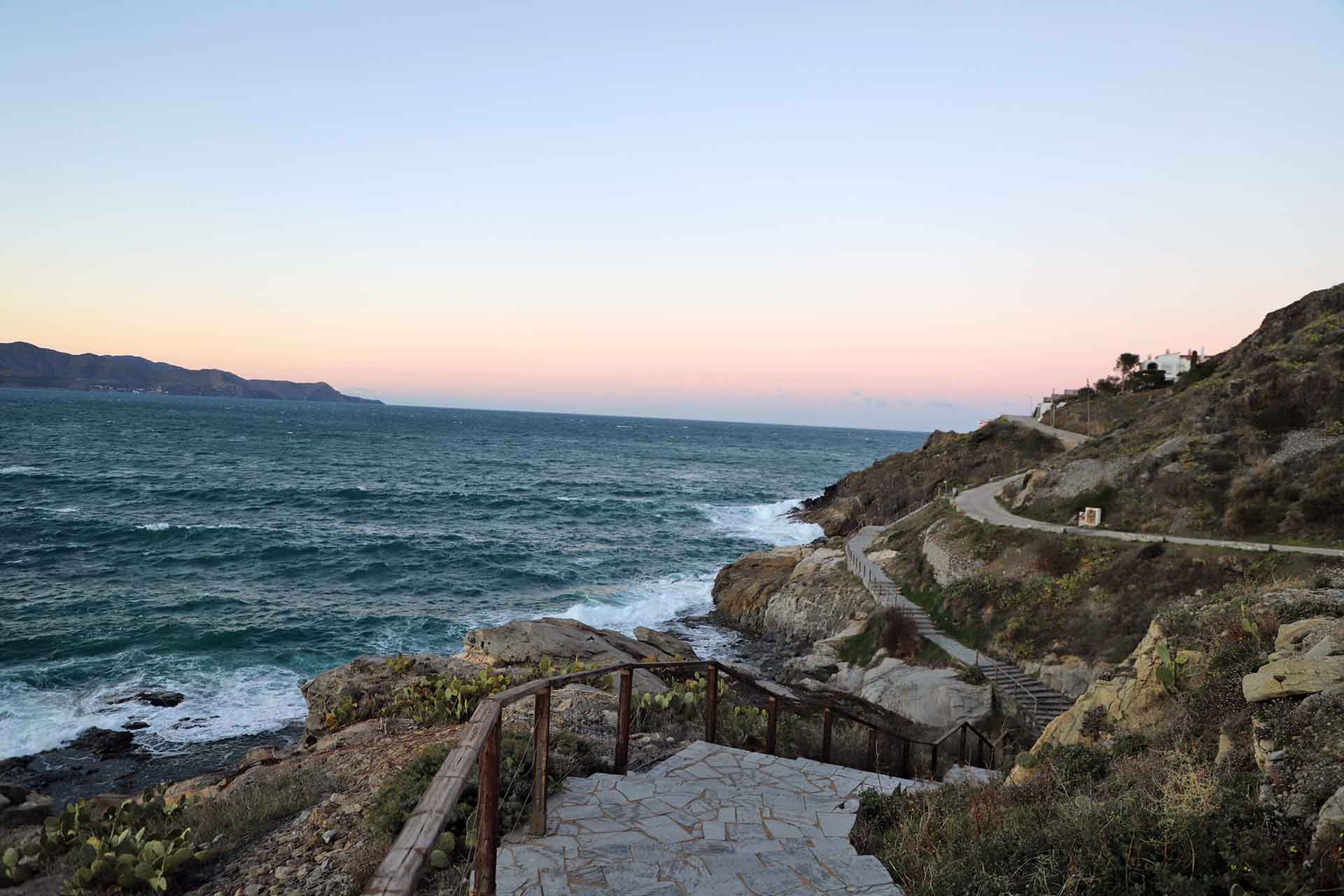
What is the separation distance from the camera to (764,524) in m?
65.1

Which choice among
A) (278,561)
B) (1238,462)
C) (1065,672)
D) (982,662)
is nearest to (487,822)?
(1065,672)

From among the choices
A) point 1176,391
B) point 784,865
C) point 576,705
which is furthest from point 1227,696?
point 1176,391

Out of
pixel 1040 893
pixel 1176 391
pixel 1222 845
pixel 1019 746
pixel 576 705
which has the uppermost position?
pixel 1176 391

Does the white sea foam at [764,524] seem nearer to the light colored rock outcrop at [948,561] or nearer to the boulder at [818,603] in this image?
the boulder at [818,603]

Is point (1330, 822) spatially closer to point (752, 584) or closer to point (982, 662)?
point (982, 662)

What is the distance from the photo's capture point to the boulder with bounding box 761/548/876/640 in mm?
32000

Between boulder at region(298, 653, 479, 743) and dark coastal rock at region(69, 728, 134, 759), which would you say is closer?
boulder at region(298, 653, 479, 743)

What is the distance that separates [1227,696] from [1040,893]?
13.2ft

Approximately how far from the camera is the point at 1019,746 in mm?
18125

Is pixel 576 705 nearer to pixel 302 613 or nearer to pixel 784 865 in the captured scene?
pixel 784 865

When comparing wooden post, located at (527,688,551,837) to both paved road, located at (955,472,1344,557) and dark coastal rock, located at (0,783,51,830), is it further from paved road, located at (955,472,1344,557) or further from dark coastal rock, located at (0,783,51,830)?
paved road, located at (955,472,1344,557)

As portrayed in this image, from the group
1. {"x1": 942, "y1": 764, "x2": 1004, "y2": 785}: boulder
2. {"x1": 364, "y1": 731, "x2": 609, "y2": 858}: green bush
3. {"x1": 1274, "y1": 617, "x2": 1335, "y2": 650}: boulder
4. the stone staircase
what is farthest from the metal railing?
{"x1": 364, "y1": 731, "x2": 609, "y2": 858}: green bush

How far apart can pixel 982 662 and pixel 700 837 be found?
2089cm

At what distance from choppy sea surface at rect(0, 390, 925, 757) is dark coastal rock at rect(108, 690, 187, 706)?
0.32 metres
